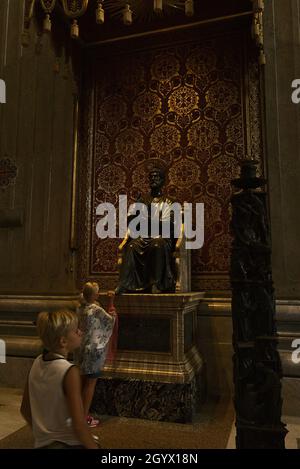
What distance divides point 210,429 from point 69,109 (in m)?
4.51

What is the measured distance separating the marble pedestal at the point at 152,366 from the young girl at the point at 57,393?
208 centimetres

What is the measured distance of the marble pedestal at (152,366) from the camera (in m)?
3.55

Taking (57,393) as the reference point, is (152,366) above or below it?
below

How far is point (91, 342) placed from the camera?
3203 millimetres

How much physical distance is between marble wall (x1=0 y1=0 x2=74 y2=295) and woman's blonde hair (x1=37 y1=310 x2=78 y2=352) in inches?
135

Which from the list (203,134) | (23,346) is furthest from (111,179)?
(23,346)

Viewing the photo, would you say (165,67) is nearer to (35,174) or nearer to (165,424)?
(35,174)

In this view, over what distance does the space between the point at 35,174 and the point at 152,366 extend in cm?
322

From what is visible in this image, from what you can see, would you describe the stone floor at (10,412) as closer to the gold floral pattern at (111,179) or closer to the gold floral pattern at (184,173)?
the gold floral pattern at (111,179)

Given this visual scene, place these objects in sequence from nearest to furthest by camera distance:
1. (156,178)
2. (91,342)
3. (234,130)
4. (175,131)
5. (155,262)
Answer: (91,342)
(155,262)
(156,178)
(234,130)
(175,131)

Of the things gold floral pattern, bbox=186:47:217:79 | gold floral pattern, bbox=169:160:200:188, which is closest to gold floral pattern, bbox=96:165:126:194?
gold floral pattern, bbox=169:160:200:188

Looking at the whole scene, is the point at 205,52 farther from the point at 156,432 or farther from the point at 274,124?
the point at 156,432

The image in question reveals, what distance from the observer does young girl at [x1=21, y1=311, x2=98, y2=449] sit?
156 cm

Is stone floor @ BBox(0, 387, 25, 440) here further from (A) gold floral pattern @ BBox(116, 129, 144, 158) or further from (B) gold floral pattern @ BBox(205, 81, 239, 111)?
(B) gold floral pattern @ BBox(205, 81, 239, 111)
